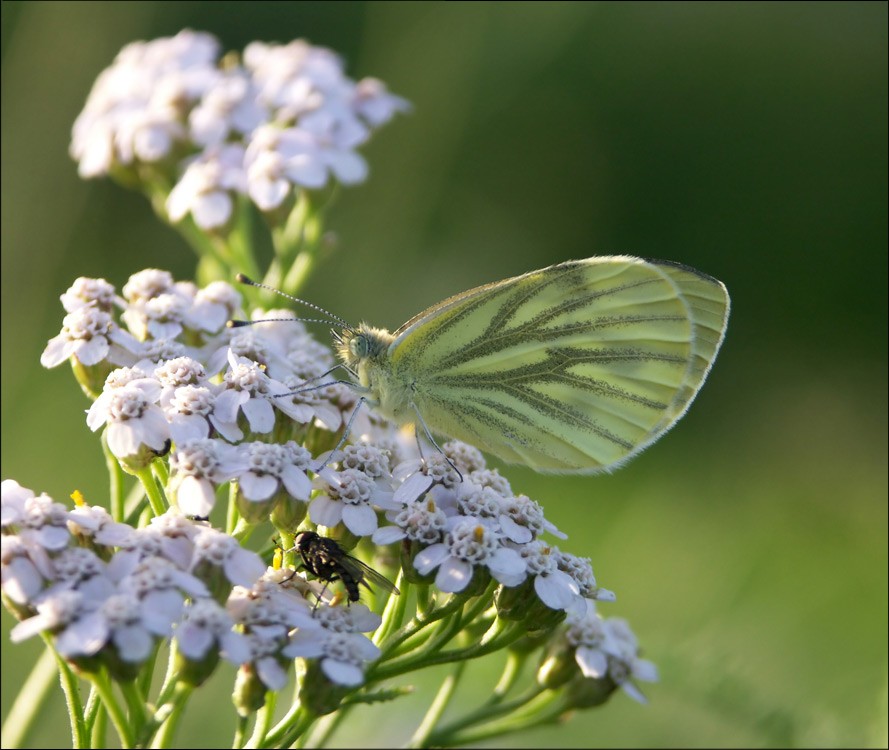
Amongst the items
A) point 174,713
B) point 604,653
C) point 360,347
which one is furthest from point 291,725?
point 360,347

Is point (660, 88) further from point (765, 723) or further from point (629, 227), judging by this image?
point (765, 723)

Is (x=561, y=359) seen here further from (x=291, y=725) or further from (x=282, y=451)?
(x=291, y=725)

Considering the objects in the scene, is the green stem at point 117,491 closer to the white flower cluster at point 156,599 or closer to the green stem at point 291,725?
the white flower cluster at point 156,599

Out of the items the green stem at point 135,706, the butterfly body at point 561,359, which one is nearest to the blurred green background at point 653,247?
the butterfly body at point 561,359

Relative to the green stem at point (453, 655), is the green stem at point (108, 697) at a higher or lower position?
lower

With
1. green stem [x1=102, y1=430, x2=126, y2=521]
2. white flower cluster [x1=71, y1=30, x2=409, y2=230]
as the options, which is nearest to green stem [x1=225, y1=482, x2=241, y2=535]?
green stem [x1=102, y1=430, x2=126, y2=521]
